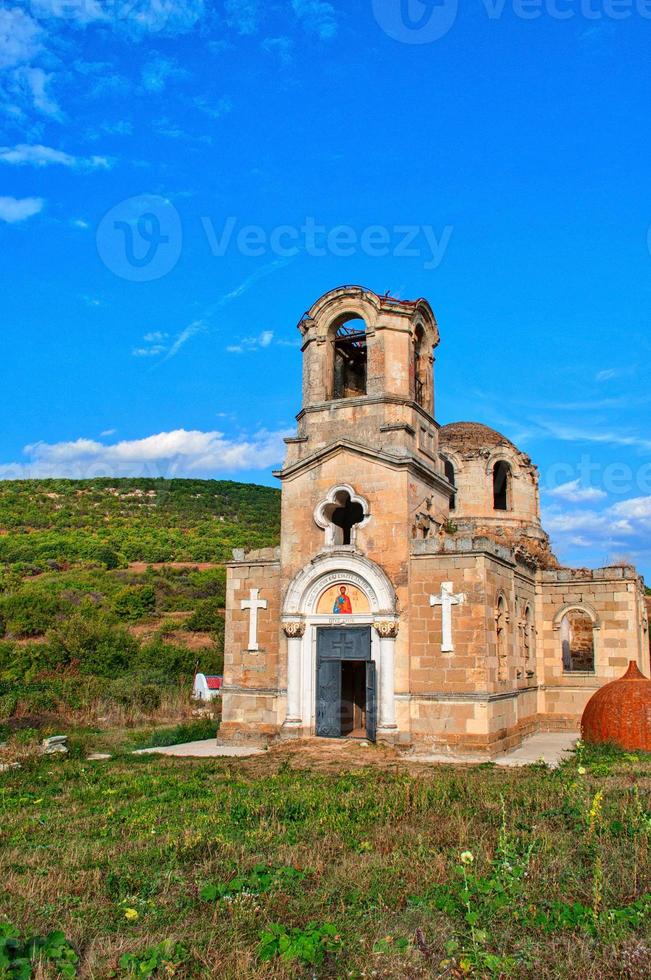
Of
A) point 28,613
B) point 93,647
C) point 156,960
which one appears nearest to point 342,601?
point 156,960

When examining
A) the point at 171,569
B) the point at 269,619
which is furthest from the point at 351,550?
the point at 171,569

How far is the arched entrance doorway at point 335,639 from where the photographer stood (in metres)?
17.1

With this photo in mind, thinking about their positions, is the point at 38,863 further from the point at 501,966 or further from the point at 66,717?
the point at 66,717

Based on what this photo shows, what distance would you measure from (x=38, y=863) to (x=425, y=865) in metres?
3.72

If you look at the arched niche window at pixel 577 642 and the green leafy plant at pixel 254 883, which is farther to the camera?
the arched niche window at pixel 577 642

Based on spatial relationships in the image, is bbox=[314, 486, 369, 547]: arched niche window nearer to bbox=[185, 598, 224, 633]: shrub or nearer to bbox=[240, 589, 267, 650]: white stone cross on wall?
bbox=[240, 589, 267, 650]: white stone cross on wall

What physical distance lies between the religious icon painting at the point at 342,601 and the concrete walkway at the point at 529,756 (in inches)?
135

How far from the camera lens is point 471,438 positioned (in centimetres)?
2772

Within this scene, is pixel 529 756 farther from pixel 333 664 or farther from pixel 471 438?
pixel 471 438

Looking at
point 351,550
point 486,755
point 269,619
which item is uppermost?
point 351,550

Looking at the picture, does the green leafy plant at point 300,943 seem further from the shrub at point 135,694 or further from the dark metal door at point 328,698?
the shrub at point 135,694

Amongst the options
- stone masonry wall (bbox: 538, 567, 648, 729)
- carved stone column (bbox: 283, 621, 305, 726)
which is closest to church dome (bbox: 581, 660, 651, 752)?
stone masonry wall (bbox: 538, 567, 648, 729)

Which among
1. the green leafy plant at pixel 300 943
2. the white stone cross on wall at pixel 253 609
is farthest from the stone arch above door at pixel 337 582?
the green leafy plant at pixel 300 943

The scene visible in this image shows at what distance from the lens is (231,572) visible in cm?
1972
